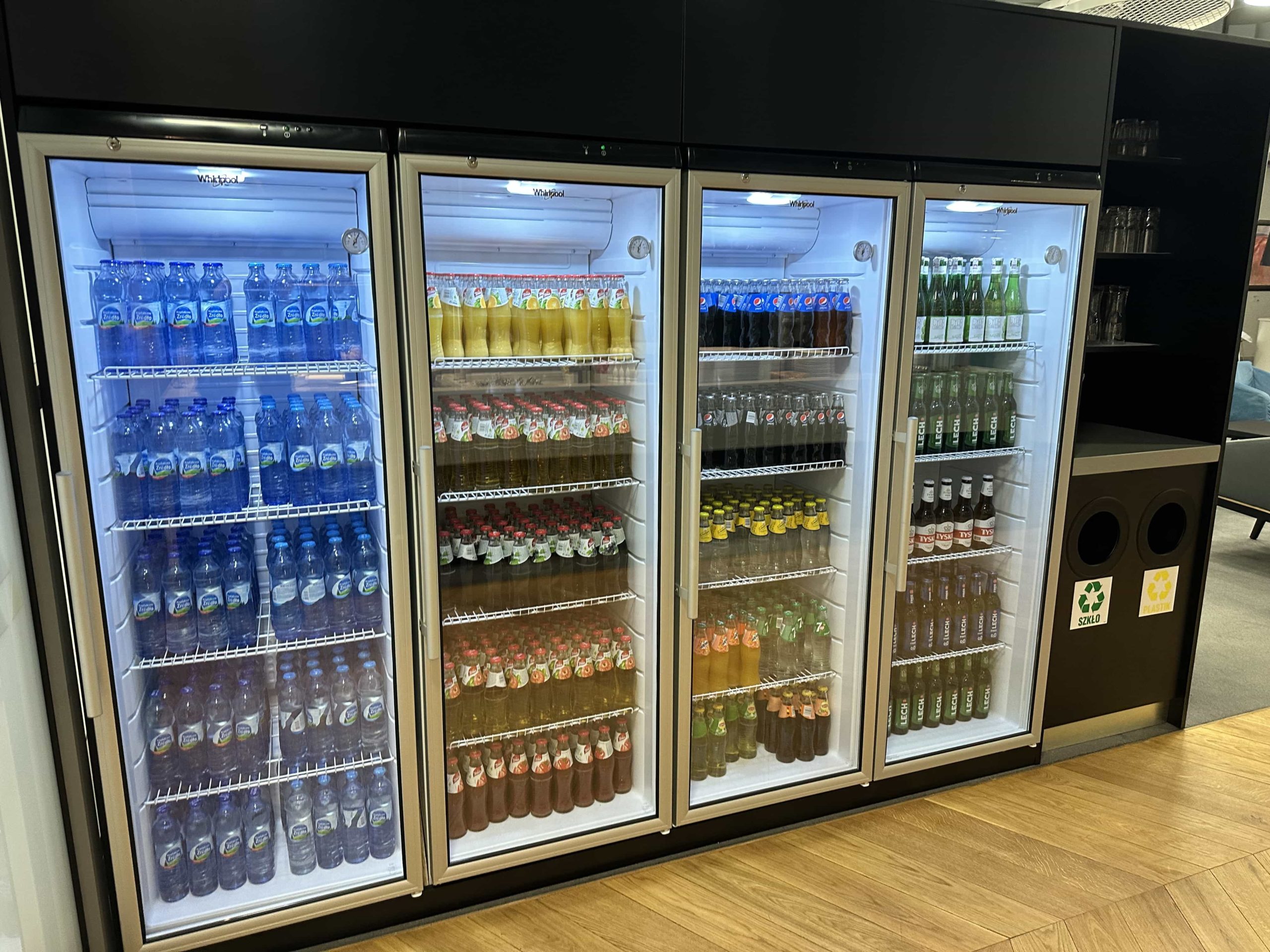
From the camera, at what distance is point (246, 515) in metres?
2.23

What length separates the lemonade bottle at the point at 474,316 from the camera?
8.10ft

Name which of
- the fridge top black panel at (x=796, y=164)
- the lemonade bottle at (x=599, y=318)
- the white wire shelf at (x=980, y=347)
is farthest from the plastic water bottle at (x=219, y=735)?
the white wire shelf at (x=980, y=347)

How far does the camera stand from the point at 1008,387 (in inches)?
127

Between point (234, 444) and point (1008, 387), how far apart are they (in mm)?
2640

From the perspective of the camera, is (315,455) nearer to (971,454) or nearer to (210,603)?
(210,603)

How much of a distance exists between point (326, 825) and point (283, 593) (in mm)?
690

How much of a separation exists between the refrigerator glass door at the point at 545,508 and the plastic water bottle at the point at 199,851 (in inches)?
25.0

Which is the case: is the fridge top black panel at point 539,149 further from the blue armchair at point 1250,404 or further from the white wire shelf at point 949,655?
the blue armchair at point 1250,404

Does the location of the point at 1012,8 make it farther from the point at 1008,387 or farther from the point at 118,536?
the point at 118,536

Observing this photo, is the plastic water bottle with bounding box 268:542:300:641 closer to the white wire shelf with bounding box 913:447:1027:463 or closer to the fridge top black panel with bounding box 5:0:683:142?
the fridge top black panel with bounding box 5:0:683:142

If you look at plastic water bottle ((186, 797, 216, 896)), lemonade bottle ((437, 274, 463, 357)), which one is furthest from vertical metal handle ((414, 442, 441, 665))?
plastic water bottle ((186, 797, 216, 896))

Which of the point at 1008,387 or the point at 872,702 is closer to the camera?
the point at 872,702

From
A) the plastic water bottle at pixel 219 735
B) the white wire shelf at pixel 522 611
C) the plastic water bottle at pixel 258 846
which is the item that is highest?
the white wire shelf at pixel 522 611

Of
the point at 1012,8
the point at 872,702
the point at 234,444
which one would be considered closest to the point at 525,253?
the point at 234,444
